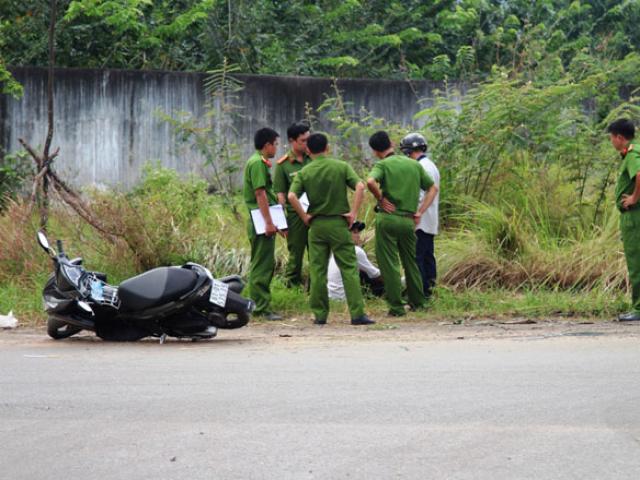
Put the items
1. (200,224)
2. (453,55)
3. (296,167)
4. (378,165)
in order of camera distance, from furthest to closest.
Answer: (453,55) < (200,224) < (296,167) < (378,165)

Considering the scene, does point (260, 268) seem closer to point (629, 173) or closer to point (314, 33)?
point (629, 173)

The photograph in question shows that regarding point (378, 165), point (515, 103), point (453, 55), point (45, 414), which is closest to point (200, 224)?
point (378, 165)

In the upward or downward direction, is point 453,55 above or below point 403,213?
above

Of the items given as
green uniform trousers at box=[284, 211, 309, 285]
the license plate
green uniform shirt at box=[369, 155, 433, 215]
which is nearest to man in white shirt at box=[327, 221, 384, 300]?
green uniform trousers at box=[284, 211, 309, 285]

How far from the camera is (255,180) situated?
12062 mm

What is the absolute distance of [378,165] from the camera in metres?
12.2

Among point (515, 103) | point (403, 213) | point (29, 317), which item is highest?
point (515, 103)

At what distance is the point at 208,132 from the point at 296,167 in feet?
13.0

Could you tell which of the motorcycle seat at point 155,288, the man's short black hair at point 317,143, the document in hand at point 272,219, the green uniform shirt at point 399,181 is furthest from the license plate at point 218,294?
the green uniform shirt at point 399,181

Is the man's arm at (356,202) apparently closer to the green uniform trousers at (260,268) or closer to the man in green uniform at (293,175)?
the green uniform trousers at (260,268)

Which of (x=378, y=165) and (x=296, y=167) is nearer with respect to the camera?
(x=378, y=165)

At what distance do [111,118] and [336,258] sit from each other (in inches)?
328

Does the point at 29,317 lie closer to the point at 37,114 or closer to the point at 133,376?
the point at 133,376

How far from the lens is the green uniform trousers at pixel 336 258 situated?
11.6m
